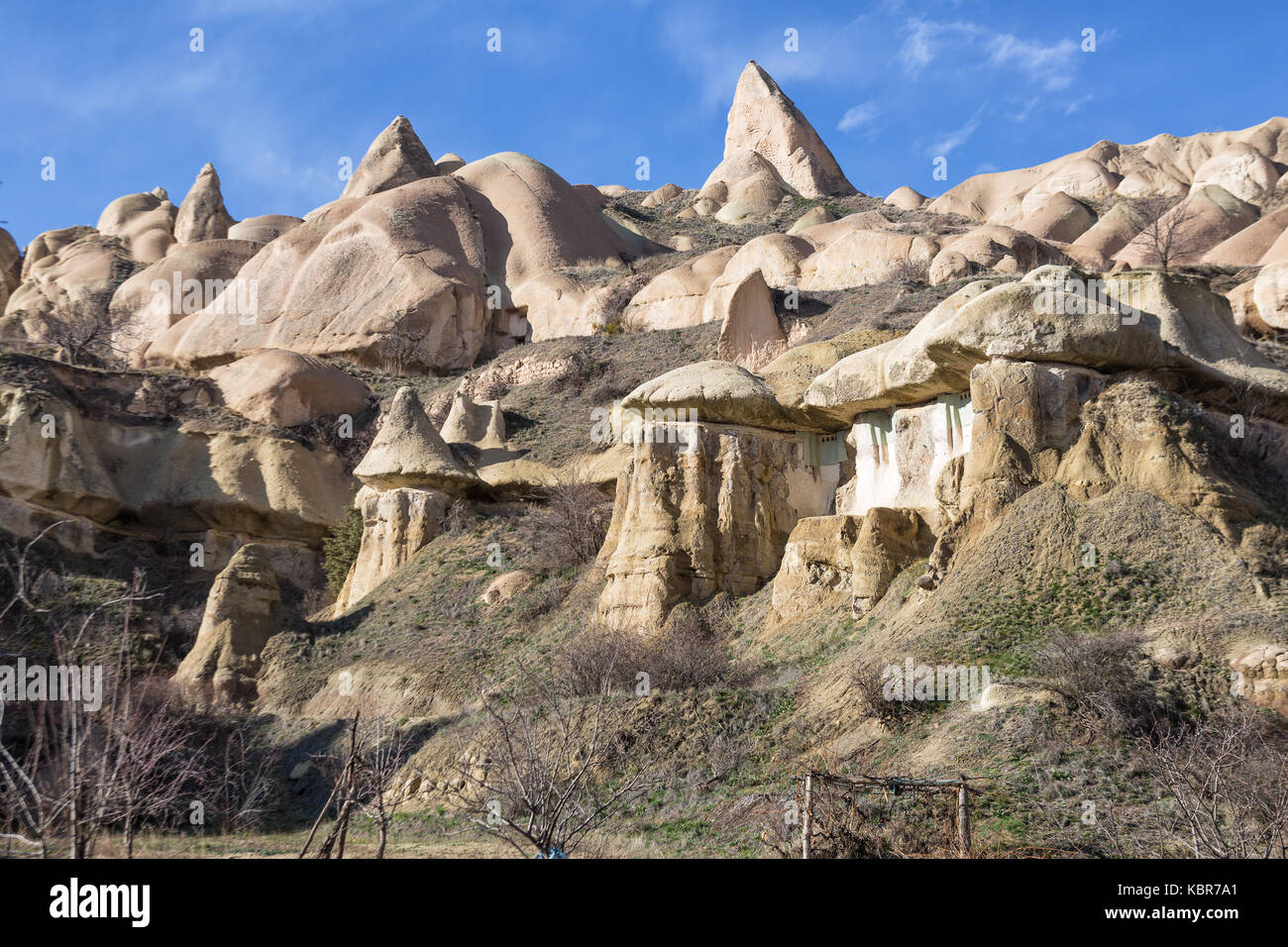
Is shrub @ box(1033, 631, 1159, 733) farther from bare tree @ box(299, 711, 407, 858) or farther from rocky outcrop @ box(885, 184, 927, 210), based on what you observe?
rocky outcrop @ box(885, 184, 927, 210)

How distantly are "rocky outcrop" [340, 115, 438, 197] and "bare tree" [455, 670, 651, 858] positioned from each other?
42720 mm

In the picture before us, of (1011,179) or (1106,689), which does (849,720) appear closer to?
(1106,689)

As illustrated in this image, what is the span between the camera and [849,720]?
554 inches

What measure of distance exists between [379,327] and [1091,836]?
37922 millimetres

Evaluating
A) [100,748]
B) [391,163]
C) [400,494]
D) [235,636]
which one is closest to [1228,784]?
[100,748]

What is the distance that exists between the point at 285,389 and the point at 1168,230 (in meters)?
31.4

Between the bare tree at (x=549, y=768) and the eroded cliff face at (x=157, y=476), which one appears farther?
the eroded cliff face at (x=157, y=476)

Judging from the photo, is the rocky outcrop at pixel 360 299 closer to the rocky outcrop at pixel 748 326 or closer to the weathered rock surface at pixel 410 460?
the rocky outcrop at pixel 748 326

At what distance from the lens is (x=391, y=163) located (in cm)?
5731

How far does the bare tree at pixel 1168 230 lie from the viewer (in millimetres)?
42219

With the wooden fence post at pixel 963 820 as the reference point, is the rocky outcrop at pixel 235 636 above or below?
above

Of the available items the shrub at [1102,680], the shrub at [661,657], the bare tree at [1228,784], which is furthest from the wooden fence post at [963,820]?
the shrub at [661,657]

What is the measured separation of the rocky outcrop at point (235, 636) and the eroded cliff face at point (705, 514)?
24.7ft
